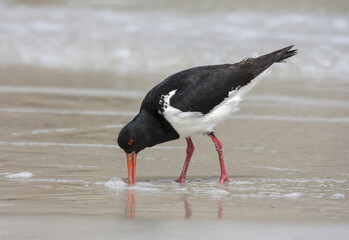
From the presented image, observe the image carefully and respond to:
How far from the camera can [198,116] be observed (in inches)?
258

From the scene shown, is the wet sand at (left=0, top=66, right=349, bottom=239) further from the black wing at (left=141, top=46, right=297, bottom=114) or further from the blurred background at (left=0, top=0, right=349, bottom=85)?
the blurred background at (left=0, top=0, right=349, bottom=85)

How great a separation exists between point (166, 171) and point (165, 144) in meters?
1.44

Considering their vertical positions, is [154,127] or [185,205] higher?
[154,127]

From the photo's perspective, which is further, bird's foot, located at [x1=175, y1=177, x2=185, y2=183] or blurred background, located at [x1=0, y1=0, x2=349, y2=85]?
blurred background, located at [x1=0, y1=0, x2=349, y2=85]

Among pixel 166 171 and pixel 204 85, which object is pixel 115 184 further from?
pixel 204 85

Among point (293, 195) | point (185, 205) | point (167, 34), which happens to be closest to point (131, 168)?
point (185, 205)

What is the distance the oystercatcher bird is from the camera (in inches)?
249

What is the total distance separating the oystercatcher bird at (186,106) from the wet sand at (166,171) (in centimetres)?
39

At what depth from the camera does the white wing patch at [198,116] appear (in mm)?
6367

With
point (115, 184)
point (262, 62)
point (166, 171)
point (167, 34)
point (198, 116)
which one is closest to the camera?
point (115, 184)

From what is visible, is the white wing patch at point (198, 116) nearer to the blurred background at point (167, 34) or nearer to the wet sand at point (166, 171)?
the wet sand at point (166, 171)

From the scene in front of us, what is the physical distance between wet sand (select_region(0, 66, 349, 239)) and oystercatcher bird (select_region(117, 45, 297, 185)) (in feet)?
1.27

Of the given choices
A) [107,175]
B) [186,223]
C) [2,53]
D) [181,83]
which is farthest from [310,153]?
[2,53]

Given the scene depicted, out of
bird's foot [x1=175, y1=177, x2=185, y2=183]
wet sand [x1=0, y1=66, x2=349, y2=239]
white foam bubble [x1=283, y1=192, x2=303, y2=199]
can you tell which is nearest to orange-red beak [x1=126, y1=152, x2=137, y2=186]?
wet sand [x1=0, y1=66, x2=349, y2=239]
